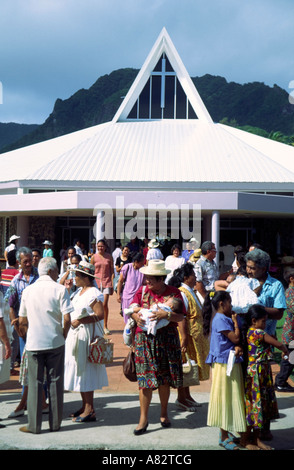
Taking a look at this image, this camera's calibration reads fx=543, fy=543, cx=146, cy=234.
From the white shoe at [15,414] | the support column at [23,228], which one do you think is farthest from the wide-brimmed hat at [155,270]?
the support column at [23,228]

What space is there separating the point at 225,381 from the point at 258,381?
27 cm

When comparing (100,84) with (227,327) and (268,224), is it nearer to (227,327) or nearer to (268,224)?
(268,224)

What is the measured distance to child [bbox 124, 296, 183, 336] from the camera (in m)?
4.82

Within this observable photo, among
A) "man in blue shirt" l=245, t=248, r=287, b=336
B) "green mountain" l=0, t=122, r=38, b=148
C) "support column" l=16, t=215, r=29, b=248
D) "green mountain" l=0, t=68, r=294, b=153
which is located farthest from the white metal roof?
"green mountain" l=0, t=122, r=38, b=148

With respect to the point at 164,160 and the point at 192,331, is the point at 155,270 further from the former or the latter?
the point at 164,160

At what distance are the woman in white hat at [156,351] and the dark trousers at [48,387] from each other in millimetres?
749

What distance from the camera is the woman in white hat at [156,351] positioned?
4.85 meters

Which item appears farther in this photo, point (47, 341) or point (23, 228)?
point (23, 228)

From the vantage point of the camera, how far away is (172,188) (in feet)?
71.8

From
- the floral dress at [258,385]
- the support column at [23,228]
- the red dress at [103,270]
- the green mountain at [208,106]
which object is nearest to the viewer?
the floral dress at [258,385]

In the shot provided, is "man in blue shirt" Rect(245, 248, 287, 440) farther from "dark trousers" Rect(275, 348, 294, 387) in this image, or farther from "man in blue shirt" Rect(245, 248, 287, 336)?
"dark trousers" Rect(275, 348, 294, 387)

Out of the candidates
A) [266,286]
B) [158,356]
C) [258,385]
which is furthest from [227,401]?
[266,286]

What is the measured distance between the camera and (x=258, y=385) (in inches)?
178

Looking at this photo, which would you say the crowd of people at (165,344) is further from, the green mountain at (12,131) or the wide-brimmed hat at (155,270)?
the green mountain at (12,131)
